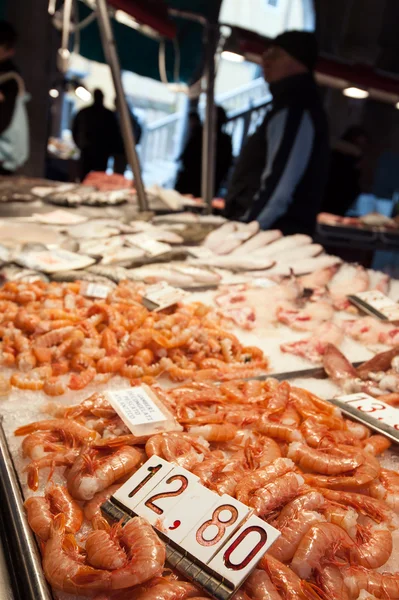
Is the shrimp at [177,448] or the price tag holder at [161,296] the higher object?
the price tag holder at [161,296]

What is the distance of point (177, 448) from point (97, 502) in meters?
0.25

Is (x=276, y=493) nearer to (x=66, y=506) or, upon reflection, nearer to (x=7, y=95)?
(x=66, y=506)

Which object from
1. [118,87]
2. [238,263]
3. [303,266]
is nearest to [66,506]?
[238,263]

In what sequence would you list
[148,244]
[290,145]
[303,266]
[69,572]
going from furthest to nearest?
1. [290,145]
2. [148,244]
3. [303,266]
4. [69,572]

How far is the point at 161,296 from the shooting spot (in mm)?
2537

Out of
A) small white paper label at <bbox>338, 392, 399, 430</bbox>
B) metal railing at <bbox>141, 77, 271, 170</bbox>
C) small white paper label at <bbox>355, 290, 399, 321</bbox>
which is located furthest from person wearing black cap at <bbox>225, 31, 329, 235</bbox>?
metal railing at <bbox>141, 77, 271, 170</bbox>

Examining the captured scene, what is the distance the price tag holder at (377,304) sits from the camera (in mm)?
2666

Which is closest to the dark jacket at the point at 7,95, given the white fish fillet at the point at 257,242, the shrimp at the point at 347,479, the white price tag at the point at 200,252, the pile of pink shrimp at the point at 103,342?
the white price tag at the point at 200,252

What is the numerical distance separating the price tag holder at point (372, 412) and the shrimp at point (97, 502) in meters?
0.84

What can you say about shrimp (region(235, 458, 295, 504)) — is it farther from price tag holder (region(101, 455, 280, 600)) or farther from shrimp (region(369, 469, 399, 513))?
shrimp (region(369, 469, 399, 513))

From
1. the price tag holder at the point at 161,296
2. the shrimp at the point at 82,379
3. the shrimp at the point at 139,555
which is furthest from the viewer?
the price tag holder at the point at 161,296

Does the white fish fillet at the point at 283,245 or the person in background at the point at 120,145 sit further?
the person in background at the point at 120,145

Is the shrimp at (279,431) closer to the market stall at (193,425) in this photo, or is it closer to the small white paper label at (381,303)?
the market stall at (193,425)

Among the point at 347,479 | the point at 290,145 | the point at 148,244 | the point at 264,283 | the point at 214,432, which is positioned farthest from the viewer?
the point at 290,145
